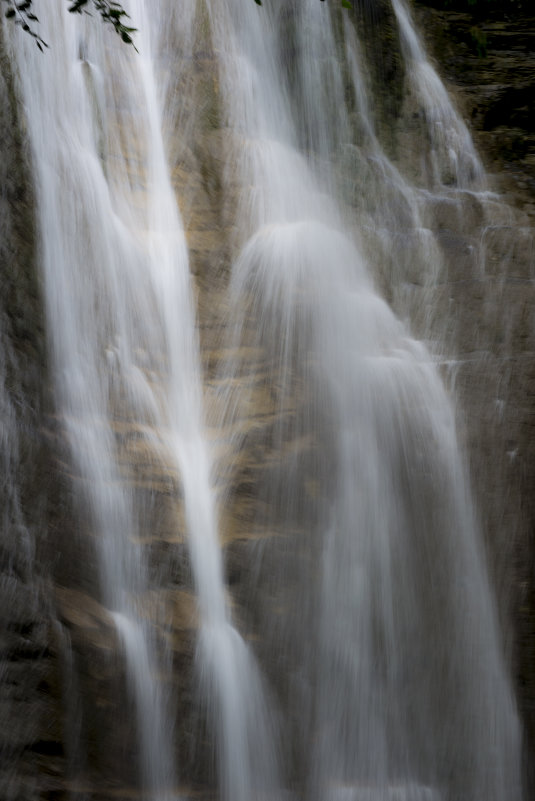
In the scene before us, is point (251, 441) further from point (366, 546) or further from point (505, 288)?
point (505, 288)

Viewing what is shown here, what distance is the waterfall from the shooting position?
4.90 m

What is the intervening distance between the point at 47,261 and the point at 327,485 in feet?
7.99

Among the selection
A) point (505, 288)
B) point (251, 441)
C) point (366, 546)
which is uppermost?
point (505, 288)

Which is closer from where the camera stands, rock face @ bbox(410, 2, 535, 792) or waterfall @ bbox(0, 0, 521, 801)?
waterfall @ bbox(0, 0, 521, 801)

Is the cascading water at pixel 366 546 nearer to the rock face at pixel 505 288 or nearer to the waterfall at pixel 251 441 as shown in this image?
the waterfall at pixel 251 441

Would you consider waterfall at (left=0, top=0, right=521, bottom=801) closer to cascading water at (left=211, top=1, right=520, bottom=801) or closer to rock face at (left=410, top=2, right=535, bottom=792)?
cascading water at (left=211, top=1, right=520, bottom=801)

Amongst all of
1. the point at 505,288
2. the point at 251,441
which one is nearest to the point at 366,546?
the point at 251,441

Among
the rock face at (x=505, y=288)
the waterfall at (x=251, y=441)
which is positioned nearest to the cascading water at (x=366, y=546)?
the waterfall at (x=251, y=441)

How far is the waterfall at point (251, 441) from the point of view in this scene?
193 inches

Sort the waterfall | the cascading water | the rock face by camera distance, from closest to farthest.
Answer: the waterfall → the cascading water → the rock face

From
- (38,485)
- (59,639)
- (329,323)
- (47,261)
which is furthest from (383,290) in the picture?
(59,639)

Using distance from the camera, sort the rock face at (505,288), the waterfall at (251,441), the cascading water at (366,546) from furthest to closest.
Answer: the rock face at (505,288), the cascading water at (366,546), the waterfall at (251,441)

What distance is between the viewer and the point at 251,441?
5.76 meters

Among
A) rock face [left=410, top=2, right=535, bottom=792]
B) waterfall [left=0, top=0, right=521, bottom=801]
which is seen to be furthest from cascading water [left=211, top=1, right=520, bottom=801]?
rock face [left=410, top=2, right=535, bottom=792]
